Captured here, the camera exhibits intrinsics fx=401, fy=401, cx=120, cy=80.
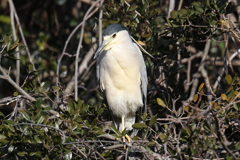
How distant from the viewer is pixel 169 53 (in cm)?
284

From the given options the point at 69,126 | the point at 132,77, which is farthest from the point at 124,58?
the point at 69,126

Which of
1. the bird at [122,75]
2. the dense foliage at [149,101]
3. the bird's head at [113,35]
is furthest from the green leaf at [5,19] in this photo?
the bird's head at [113,35]

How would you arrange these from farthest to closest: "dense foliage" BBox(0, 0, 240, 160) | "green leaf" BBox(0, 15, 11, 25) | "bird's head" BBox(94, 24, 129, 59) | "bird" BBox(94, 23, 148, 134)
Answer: "green leaf" BBox(0, 15, 11, 25) < "bird" BBox(94, 23, 148, 134) < "bird's head" BBox(94, 24, 129, 59) < "dense foliage" BBox(0, 0, 240, 160)

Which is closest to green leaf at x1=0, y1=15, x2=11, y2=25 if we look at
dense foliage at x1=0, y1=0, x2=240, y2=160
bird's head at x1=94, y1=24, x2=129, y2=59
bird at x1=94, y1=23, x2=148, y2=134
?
dense foliage at x1=0, y1=0, x2=240, y2=160

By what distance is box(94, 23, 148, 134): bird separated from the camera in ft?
9.71

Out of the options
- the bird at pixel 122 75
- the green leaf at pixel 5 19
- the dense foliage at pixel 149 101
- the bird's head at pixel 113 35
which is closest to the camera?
the dense foliage at pixel 149 101

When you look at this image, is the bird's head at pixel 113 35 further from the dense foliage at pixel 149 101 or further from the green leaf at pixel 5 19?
the green leaf at pixel 5 19

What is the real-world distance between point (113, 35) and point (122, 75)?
328mm

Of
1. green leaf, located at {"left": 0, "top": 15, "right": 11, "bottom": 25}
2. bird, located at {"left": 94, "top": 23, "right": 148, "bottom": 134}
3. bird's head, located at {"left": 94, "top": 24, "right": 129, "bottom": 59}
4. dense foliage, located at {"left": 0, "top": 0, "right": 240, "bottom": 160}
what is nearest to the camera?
dense foliage, located at {"left": 0, "top": 0, "right": 240, "bottom": 160}

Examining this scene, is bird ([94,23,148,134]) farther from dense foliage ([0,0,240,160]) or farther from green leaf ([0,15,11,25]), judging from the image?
green leaf ([0,15,11,25])

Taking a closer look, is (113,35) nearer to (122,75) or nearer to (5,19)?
(122,75)

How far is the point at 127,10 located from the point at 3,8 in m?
2.42

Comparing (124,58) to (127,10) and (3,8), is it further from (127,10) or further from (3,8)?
(3,8)

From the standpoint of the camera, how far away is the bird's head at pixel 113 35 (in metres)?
2.84
